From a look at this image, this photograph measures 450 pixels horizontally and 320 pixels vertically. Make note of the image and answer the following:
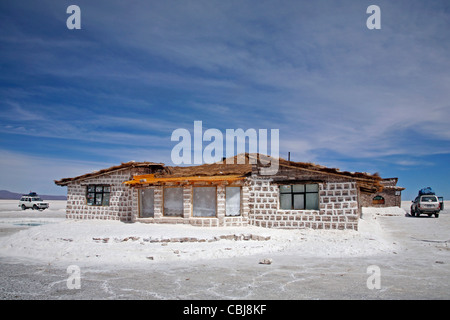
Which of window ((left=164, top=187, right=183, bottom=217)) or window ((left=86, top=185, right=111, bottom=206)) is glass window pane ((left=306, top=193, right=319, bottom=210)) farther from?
window ((left=86, top=185, right=111, bottom=206))

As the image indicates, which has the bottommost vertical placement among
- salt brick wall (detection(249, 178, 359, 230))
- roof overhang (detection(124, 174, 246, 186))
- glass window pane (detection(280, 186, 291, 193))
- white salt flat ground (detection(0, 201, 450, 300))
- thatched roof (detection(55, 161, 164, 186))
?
white salt flat ground (detection(0, 201, 450, 300))

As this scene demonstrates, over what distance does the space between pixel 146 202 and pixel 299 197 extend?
30.2 feet

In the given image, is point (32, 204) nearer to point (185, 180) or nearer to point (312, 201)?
point (185, 180)

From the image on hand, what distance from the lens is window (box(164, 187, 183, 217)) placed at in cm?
1962

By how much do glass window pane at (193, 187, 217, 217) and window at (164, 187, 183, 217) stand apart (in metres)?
0.93

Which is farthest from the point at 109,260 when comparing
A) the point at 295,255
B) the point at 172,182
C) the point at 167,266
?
the point at 172,182

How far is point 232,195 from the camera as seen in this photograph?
18812 millimetres

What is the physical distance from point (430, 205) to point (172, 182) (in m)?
27.2

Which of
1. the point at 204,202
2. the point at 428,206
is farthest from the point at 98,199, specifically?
the point at 428,206

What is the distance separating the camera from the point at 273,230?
56.2 feet

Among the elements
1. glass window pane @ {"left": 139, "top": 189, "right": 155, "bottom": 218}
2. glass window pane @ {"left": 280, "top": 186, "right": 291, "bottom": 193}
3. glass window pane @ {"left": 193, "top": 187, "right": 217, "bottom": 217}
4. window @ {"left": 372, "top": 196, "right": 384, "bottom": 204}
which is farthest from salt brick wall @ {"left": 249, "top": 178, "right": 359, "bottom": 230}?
window @ {"left": 372, "top": 196, "right": 384, "bottom": 204}

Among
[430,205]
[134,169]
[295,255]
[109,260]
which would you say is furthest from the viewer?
[430,205]

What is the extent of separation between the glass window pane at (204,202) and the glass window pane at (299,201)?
435 centimetres
